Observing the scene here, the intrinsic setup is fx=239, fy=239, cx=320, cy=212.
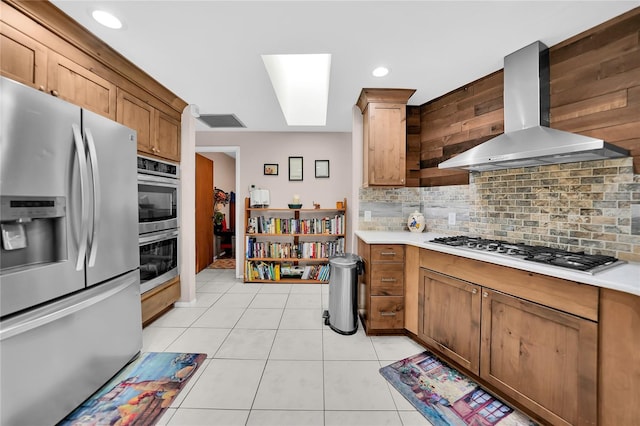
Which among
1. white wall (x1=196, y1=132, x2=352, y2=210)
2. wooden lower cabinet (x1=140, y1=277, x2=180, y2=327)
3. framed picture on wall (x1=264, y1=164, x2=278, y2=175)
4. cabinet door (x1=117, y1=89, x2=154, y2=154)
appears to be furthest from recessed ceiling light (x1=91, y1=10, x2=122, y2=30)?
framed picture on wall (x1=264, y1=164, x2=278, y2=175)

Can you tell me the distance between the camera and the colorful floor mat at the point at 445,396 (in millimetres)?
1420

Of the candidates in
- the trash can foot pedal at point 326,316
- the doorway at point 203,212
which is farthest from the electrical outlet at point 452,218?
the doorway at point 203,212

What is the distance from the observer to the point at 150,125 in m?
2.40

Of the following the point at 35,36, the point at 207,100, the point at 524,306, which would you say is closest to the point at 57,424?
the point at 35,36

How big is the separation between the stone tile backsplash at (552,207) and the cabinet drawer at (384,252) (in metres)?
0.75

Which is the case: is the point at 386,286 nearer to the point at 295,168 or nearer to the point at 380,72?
the point at 380,72

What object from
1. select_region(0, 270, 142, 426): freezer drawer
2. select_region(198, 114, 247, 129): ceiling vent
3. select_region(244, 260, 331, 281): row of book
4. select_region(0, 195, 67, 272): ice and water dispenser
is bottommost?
select_region(244, 260, 331, 281): row of book

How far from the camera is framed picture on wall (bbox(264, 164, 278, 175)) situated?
4.09 metres

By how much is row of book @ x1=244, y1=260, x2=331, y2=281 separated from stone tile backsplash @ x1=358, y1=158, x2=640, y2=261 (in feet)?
6.14

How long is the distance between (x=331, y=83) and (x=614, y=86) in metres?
2.00

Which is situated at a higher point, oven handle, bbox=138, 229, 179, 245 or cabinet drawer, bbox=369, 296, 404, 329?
oven handle, bbox=138, 229, 179, 245

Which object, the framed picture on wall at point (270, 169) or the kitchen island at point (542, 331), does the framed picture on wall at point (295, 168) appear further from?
the kitchen island at point (542, 331)

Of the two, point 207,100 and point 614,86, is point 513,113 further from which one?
point 207,100

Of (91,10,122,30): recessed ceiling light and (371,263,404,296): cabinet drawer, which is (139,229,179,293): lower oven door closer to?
(91,10,122,30): recessed ceiling light
